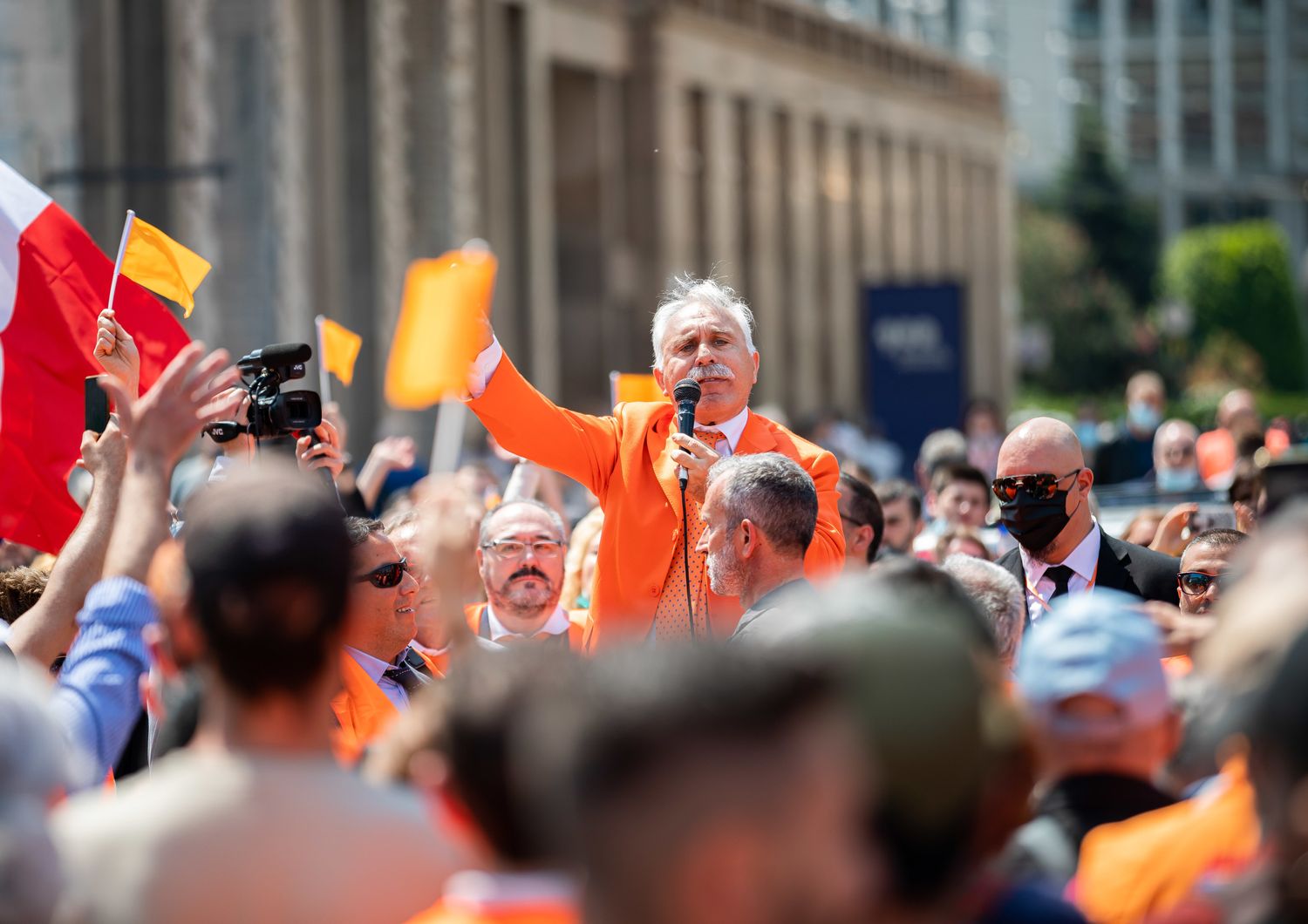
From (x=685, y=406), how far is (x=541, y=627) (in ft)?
5.20

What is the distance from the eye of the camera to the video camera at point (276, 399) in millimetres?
6398

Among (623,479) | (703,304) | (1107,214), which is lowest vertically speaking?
(623,479)

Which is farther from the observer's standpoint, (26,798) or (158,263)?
(158,263)

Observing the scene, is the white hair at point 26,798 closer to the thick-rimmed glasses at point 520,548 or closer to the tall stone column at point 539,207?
the thick-rimmed glasses at point 520,548

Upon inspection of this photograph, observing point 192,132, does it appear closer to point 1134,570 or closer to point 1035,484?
point 1035,484

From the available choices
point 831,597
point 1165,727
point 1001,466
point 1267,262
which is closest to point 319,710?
point 831,597

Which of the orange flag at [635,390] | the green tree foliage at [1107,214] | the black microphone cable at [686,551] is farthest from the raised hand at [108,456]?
the green tree foliage at [1107,214]

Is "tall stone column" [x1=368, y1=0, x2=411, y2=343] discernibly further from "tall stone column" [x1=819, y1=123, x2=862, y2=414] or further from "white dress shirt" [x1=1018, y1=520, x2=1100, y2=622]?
"white dress shirt" [x1=1018, y1=520, x2=1100, y2=622]

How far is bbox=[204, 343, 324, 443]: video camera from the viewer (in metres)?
6.40

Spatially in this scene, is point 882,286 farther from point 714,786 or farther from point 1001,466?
point 714,786

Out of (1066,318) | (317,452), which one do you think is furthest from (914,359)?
(1066,318)

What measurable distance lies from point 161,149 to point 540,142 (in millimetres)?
8642

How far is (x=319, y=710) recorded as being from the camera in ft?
10.7

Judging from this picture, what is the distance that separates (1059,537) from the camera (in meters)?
6.88
